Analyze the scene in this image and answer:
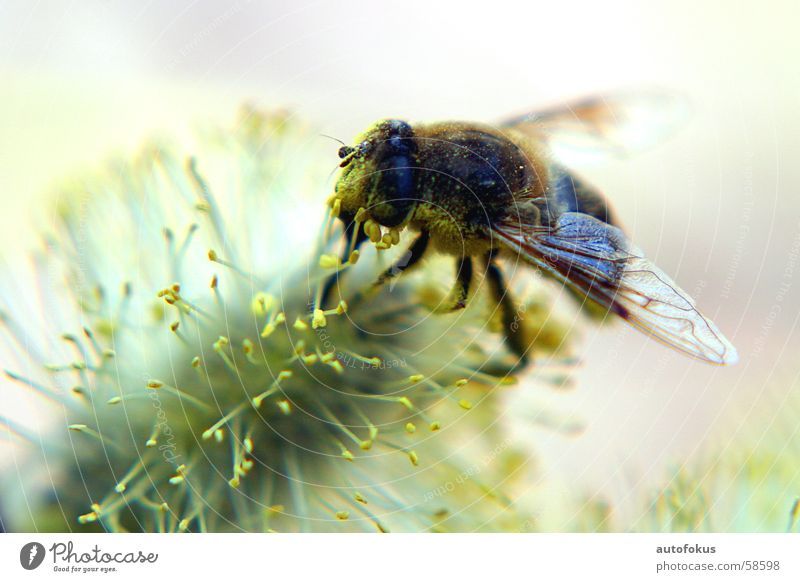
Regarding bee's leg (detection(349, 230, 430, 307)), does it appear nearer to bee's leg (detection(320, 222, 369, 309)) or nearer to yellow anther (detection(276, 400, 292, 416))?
bee's leg (detection(320, 222, 369, 309))

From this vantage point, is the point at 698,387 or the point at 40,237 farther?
the point at 698,387

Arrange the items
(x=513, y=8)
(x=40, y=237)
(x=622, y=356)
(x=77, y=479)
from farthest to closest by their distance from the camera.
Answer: (x=622, y=356) < (x=513, y=8) < (x=40, y=237) < (x=77, y=479)

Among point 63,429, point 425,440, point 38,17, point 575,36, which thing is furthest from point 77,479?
point 575,36

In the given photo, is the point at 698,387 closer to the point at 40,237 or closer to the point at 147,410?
the point at 147,410

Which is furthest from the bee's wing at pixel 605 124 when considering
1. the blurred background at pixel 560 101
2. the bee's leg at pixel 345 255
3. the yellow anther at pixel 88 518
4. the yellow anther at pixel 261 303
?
the yellow anther at pixel 88 518

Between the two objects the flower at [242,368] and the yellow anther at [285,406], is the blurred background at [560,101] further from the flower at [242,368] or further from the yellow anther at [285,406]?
the yellow anther at [285,406]

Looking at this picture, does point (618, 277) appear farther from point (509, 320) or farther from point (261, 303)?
point (261, 303)

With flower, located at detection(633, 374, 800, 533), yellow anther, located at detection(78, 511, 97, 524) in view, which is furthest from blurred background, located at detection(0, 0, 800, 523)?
yellow anther, located at detection(78, 511, 97, 524)
